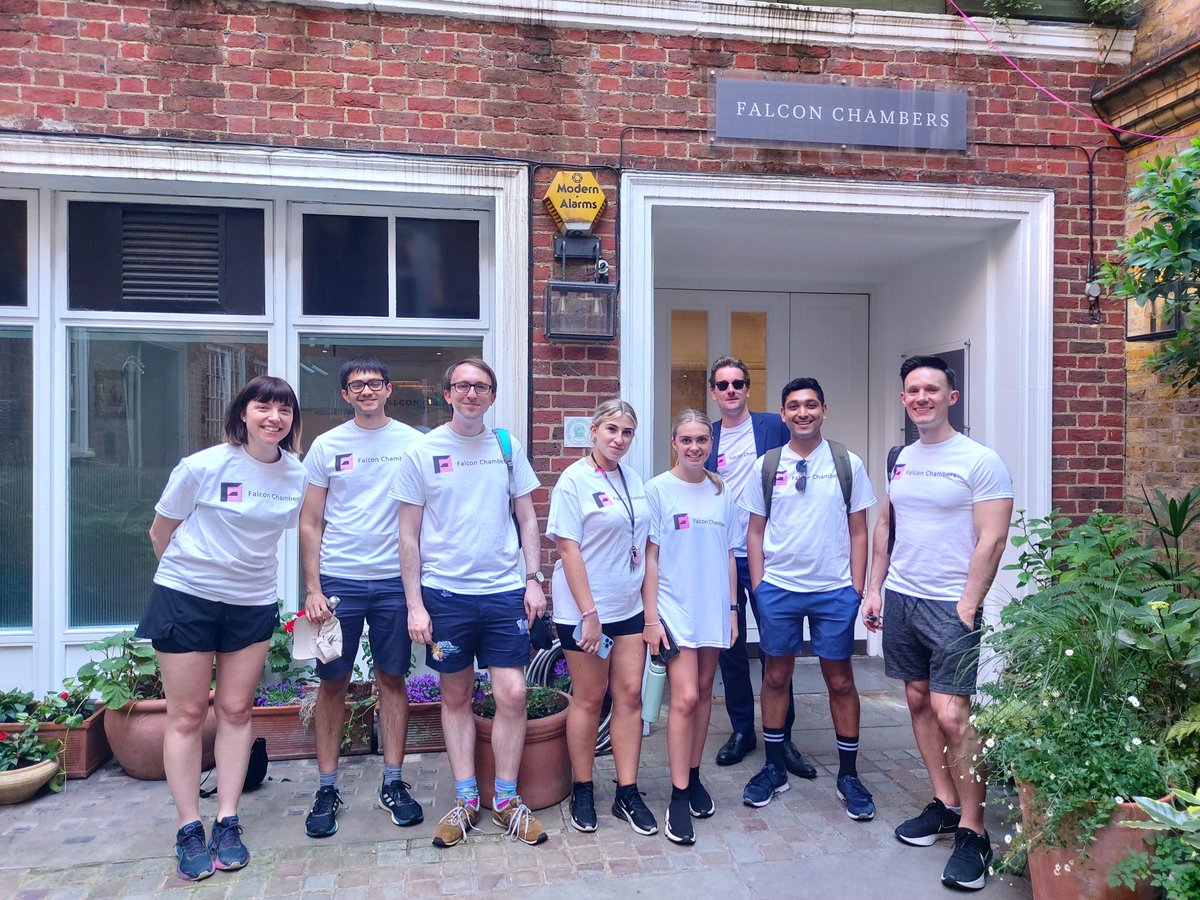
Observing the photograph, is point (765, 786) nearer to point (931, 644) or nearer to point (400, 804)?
point (931, 644)

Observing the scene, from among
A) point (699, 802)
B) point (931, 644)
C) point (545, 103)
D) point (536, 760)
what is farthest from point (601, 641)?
point (545, 103)

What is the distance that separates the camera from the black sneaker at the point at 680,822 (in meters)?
3.41

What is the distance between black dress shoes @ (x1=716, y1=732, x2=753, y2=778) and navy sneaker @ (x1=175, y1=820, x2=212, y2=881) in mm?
2322

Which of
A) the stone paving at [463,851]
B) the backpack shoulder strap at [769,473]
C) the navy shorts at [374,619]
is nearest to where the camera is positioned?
the stone paving at [463,851]

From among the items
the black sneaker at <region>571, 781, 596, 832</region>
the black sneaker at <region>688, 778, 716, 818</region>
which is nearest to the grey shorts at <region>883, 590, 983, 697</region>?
the black sneaker at <region>688, 778, 716, 818</region>

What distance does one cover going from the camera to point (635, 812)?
353cm

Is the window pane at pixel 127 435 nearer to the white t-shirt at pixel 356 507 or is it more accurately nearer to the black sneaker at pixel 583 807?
the white t-shirt at pixel 356 507

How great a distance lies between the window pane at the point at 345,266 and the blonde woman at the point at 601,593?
79.3 inches

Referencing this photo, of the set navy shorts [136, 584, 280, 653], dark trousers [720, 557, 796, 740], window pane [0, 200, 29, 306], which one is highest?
window pane [0, 200, 29, 306]

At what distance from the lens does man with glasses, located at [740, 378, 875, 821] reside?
12.1 ft

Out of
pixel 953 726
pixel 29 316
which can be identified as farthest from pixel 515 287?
pixel 953 726

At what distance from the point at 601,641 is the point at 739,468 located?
4.13ft

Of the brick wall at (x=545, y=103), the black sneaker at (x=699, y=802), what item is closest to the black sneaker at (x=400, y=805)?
the black sneaker at (x=699, y=802)

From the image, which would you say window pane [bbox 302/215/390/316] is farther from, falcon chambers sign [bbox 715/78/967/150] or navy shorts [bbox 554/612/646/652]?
navy shorts [bbox 554/612/646/652]
